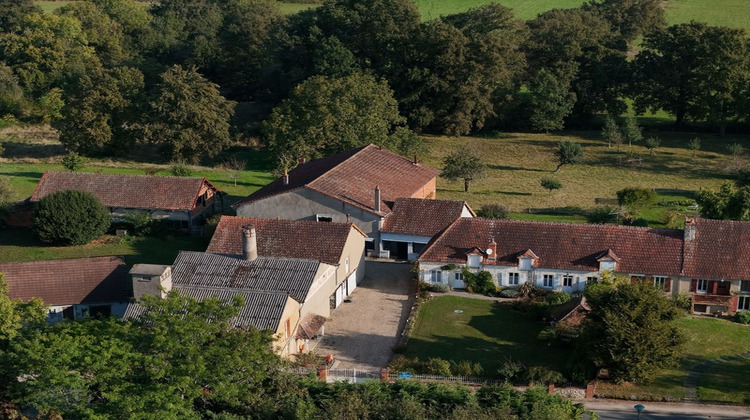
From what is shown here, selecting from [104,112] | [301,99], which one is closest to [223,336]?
[301,99]

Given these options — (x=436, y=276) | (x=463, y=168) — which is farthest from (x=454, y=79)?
(x=436, y=276)

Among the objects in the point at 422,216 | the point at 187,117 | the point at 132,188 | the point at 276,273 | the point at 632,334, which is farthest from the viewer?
the point at 187,117

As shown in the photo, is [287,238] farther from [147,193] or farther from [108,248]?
[147,193]

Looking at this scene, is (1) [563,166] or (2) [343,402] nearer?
(2) [343,402]

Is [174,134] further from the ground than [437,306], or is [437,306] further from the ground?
[174,134]

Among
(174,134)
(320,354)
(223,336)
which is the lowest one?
(320,354)

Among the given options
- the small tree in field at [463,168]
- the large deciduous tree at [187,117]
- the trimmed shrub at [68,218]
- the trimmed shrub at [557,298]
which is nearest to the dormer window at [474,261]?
the trimmed shrub at [557,298]

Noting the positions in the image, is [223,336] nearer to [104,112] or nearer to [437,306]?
[437,306]

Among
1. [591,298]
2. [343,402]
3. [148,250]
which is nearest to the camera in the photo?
[343,402]

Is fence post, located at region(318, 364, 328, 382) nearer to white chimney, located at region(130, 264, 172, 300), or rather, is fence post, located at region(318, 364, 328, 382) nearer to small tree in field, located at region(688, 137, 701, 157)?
white chimney, located at region(130, 264, 172, 300)
